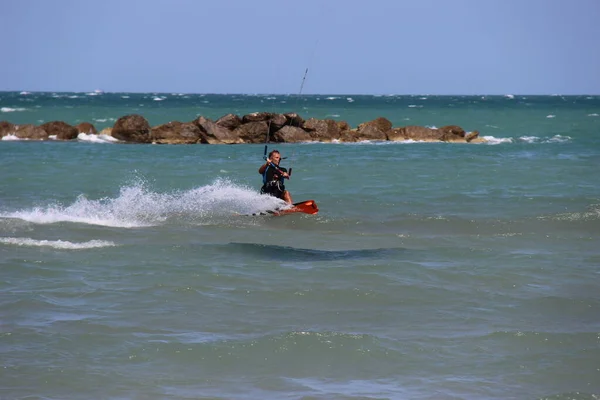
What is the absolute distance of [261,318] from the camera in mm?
10516

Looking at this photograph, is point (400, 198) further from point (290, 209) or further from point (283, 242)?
point (283, 242)

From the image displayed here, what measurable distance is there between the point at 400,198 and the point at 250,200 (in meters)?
4.25

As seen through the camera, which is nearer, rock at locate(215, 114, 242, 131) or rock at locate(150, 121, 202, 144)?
rock at locate(150, 121, 202, 144)

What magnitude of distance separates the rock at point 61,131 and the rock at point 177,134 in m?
4.38

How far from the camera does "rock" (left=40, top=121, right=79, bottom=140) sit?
1741 inches

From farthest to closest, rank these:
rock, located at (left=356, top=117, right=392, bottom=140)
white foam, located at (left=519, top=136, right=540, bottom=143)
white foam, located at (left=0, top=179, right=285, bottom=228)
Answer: white foam, located at (left=519, top=136, right=540, bottom=143), rock, located at (left=356, top=117, right=392, bottom=140), white foam, located at (left=0, top=179, right=285, bottom=228)

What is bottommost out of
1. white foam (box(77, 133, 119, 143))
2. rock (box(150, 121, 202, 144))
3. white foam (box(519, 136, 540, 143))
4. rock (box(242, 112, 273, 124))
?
white foam (box(77, 133, 119, 143))

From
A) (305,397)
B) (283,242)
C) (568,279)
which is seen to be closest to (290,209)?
(283,242)

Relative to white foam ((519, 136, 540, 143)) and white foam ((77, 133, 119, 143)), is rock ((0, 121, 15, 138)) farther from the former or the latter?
white foam ((519, 136, 540, 143))

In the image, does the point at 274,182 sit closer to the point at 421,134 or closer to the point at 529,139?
the point at 421,134

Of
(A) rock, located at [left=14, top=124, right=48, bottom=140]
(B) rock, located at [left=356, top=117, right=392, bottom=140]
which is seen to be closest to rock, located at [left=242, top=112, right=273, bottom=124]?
(B) rock, located at [left=356, top=117, right=392, bottom=140]

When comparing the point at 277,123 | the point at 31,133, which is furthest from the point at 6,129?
the point at 277,123

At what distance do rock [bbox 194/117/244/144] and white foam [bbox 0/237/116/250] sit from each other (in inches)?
1063

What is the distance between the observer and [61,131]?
146ft
